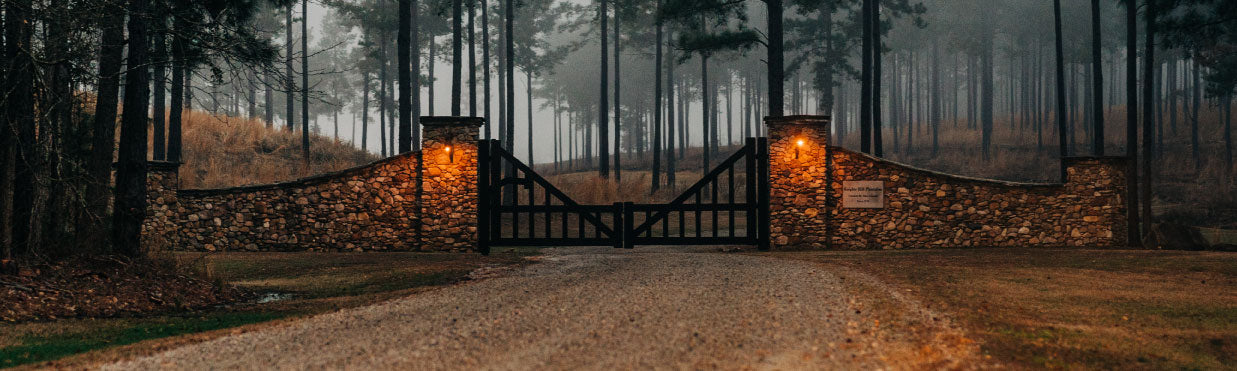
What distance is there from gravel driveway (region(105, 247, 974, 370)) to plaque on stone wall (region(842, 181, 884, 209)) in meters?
6.96

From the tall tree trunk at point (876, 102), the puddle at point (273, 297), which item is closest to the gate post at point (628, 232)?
the puddle at point (273, 297)

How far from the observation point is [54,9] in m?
7.38

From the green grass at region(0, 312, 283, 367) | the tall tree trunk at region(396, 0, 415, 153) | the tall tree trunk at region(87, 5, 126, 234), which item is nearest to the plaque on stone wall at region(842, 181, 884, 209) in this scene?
the tall tree trunk at region(396, 0, 415, 153)

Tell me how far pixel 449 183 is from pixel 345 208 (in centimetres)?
220

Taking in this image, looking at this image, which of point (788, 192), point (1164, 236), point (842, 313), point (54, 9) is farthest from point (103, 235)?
point (1164, 236)

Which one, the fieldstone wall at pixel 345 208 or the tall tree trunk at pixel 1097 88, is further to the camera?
the tall tree trunk at pixel 1097 88

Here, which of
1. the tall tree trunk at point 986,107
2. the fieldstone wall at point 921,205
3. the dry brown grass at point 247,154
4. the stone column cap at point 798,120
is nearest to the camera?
the fieldstone wall at point 921,205

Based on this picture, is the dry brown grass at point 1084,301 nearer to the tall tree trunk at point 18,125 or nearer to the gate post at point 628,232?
the gate post at point 628,232

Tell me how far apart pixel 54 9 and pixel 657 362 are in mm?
6656

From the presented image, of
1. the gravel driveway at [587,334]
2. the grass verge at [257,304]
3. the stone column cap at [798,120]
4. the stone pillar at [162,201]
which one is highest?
the stone column cap at [798,120]

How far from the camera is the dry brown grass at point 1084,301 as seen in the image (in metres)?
5.62

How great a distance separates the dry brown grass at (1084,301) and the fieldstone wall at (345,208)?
277 inches

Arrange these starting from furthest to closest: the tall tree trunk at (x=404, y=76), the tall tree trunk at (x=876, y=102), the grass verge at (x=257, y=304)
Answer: the tall tree trunk at (x=876, y=102)
the tall tree trunk at (x=404, y=76)
the grass verge at (x=257, y=304)

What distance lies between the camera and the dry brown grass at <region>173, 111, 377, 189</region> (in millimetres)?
24953
